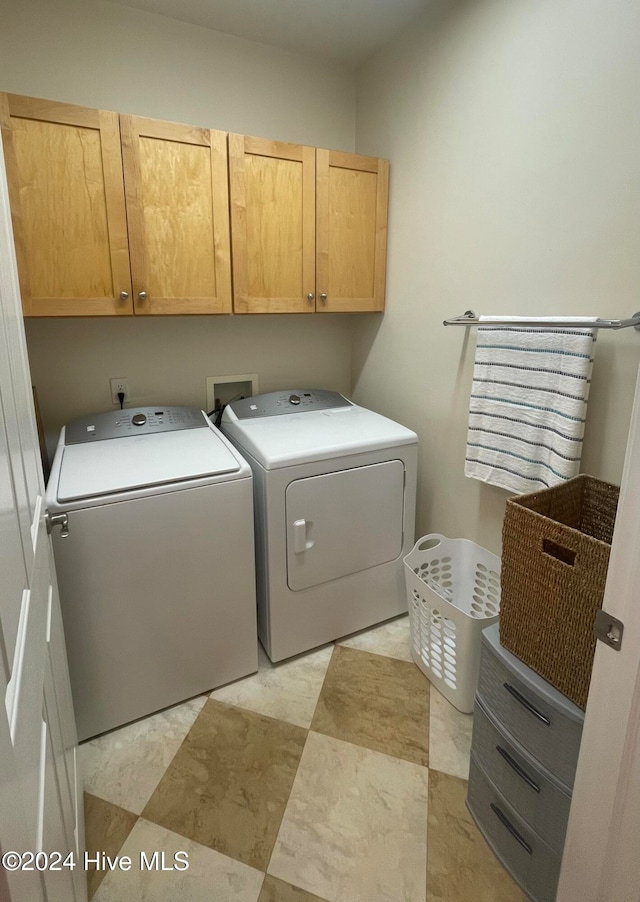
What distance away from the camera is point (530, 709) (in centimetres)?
118

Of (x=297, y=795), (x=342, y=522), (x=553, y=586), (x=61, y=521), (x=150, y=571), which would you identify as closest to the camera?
(x=553, y=586)

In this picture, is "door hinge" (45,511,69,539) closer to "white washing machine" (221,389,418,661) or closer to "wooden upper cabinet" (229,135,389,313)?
"white washing machine" (221,389,418,661)

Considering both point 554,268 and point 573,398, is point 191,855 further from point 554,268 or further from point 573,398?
point 554,268

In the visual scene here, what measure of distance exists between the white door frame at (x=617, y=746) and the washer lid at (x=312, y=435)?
1.14 m

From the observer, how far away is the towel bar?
1342 millimetres

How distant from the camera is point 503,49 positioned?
5.39 ft

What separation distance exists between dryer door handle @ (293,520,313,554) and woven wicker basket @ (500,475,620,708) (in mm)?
763

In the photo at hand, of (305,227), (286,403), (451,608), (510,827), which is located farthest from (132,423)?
(510,827)

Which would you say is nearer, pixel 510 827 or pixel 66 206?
pixel 510 827

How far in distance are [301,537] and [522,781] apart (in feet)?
3.23

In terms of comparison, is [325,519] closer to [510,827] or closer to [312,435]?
[312,435]

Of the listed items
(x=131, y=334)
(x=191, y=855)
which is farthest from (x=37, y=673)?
(x=131, y=334)

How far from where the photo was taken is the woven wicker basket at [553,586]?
3.55ft

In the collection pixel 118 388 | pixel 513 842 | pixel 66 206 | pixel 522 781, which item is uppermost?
pixel 66 206
